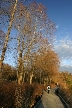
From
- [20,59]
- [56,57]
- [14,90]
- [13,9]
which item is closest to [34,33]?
[20,59]

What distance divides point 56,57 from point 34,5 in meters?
36.4

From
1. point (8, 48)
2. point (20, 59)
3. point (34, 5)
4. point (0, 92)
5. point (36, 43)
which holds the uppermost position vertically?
point (34, 5)

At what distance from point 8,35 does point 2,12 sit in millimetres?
1672

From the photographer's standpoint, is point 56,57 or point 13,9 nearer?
point 13,9

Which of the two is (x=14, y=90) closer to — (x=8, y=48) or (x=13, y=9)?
(x=8, y=48)

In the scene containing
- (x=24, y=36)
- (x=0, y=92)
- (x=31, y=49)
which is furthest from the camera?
(x=31, y=49)

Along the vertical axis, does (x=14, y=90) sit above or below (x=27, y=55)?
below

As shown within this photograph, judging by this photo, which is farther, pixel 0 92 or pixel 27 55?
pixel 27 55

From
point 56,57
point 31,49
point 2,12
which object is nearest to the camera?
point 2,12

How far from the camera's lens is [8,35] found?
15.6 metres

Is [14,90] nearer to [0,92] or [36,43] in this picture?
[0,92]

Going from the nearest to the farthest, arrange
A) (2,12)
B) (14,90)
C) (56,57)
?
1. (14,90)
2. (2,12)
3. (56,57)

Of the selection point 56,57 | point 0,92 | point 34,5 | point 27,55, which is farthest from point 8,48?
point 56,57

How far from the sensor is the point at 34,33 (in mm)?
30219
